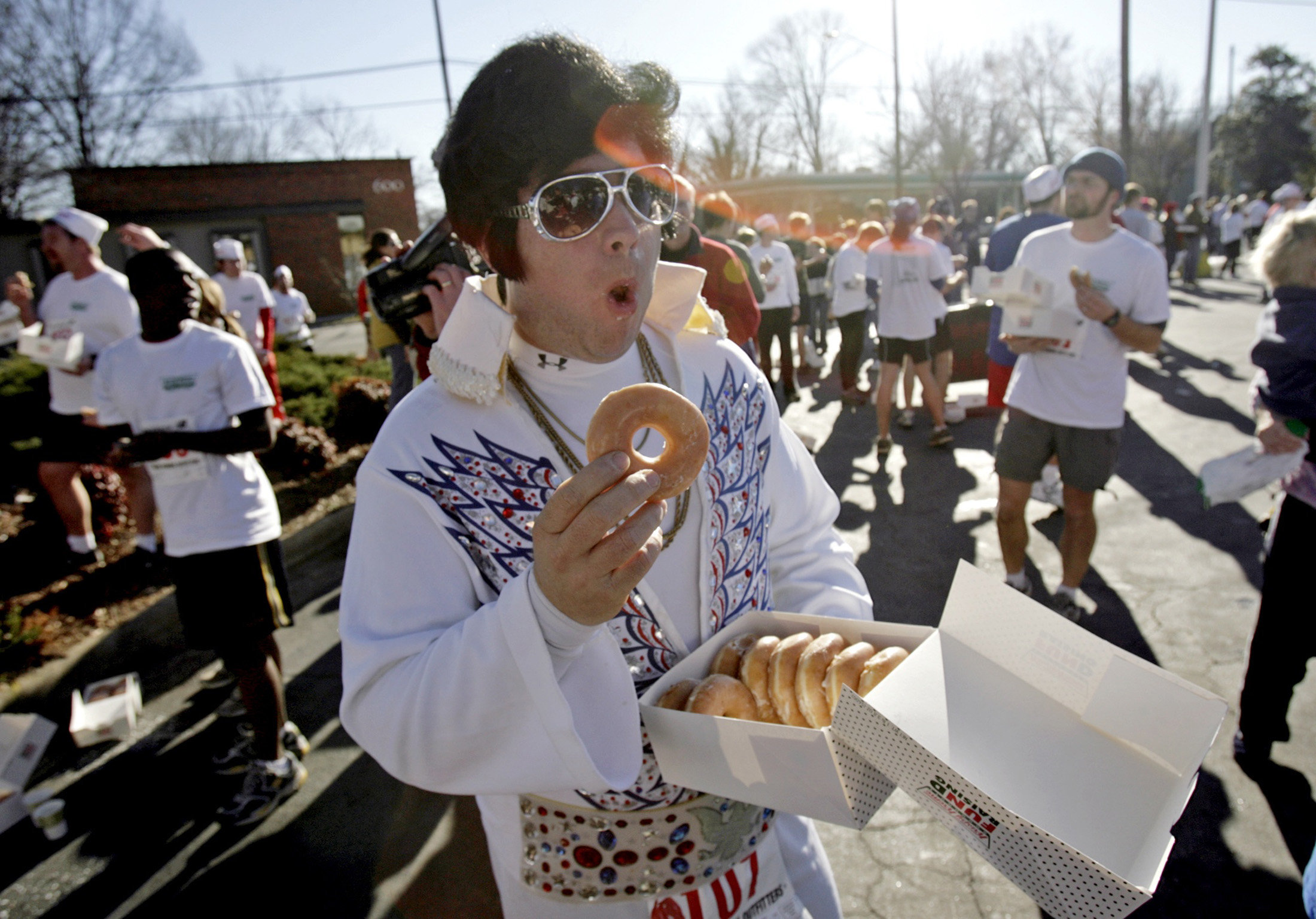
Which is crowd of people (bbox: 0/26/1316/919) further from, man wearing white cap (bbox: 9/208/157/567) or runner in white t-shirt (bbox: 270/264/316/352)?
runner in white t-shirt (bbox: 270/264/316/352)

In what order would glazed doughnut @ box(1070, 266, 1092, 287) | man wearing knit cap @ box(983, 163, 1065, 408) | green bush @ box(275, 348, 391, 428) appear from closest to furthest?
glazed doughnut @ box(1070, 266, 1092, 287) → man wearing knit cap @ box(983, 163, 1065, 408) → green bush @ box(275, 348, 391, 428)

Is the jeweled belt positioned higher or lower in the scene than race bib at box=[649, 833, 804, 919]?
higher

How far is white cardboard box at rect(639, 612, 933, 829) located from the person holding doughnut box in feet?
0.28

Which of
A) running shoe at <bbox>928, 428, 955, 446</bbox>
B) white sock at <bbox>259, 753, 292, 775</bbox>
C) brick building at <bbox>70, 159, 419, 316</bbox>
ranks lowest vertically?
white sock at <bbox>259, 753, 292, 775</bbox>

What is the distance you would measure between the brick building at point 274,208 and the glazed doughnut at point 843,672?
26.6 meters

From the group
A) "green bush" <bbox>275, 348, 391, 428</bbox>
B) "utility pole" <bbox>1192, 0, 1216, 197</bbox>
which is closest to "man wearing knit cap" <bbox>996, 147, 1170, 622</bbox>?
"green bush" <bbox>275, 348, 391, 428</bbox>

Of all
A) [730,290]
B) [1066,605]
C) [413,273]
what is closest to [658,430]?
[413,273]

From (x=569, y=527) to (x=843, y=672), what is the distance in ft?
1.99

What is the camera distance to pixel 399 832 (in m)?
3.36

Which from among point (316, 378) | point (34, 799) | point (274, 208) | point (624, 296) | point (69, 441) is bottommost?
point (34, 799)

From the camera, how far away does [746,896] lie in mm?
1478

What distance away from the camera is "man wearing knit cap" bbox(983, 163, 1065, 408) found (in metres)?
6.64

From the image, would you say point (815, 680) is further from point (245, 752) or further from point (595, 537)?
point (245, 752)

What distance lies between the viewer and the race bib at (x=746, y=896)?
4.70 ft
